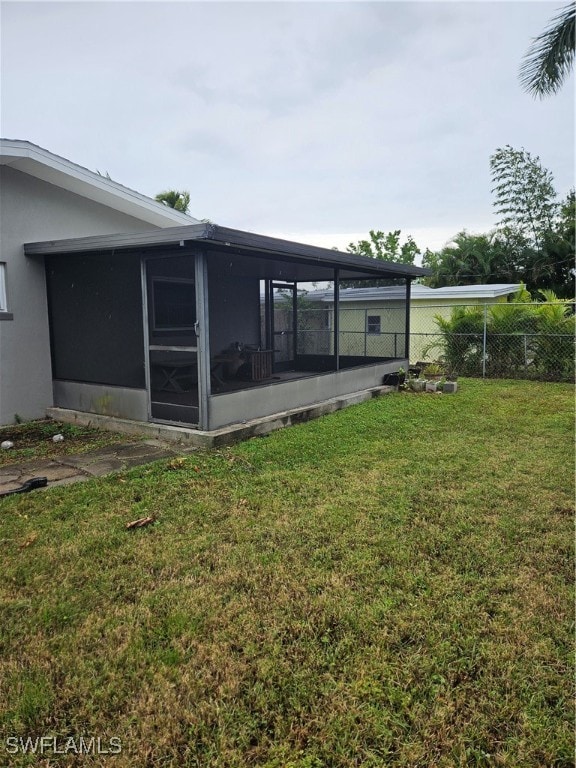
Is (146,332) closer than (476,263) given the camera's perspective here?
Yes

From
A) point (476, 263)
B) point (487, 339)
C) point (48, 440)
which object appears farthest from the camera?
point (476, 263)

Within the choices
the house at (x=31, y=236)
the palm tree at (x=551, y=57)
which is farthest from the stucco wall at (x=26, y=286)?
the palm tree at (x=551, y=57)

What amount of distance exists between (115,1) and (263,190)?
36.2 feet

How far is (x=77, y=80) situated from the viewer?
30.1ft

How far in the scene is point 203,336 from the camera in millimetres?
5375

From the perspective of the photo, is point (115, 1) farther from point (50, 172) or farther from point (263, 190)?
point (263, 190)

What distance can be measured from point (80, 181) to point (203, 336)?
295 centimetres

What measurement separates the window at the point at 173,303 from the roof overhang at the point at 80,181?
160 cm

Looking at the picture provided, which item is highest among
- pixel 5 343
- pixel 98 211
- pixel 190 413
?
pixel 98 211

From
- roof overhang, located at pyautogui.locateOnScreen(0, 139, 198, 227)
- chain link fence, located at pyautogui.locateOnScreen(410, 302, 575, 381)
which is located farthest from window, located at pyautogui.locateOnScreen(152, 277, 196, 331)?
chain link fence, located at pyautogui.locateOnScreen(410, 302, 575, 381)

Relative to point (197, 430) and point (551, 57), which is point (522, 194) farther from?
point (197, 430)

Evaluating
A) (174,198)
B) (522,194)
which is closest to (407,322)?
(174,198)

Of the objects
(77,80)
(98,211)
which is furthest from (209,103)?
(98,211)

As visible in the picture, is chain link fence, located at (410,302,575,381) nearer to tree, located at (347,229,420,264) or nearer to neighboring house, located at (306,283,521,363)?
neighboring house, located at (306,283,521,363)
